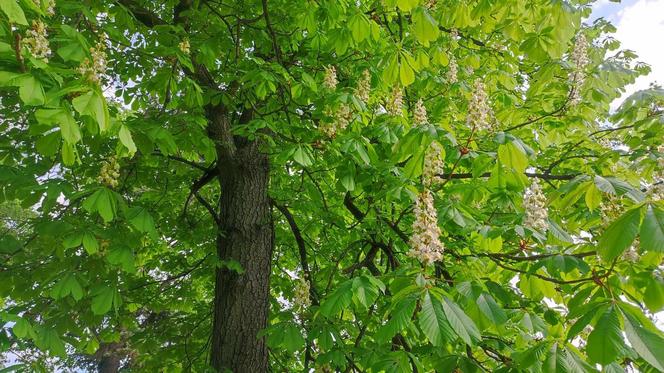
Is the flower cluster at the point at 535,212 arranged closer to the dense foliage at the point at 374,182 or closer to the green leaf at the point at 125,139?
the dense foliage at the point at 374,182

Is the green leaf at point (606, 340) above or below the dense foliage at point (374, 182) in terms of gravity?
below

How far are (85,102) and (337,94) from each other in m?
1.47

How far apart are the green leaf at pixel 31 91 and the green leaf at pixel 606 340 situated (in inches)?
79.9

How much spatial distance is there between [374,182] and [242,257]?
159cm

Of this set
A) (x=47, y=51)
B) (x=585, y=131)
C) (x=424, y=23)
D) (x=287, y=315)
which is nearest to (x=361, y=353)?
(x=287, y=315)

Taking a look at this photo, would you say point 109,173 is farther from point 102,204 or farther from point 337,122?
point 337,122

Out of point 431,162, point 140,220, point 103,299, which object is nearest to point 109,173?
point 140,220

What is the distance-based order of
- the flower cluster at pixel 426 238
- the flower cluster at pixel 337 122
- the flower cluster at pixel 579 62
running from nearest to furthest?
the flower cluster at pixel 426 238 → the flower cluster at pixel 579 62 → the flower cluster at pixel 337 122

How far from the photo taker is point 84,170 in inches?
152

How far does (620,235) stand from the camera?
1520 mm

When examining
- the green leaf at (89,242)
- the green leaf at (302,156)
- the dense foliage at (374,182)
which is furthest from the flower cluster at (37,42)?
the green leaf at (302,156)

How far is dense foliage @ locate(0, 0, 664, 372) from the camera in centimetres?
171

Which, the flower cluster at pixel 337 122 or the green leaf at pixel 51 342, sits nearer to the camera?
the green leaf at pixel 51 342

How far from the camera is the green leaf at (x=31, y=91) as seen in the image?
150 centimetres
